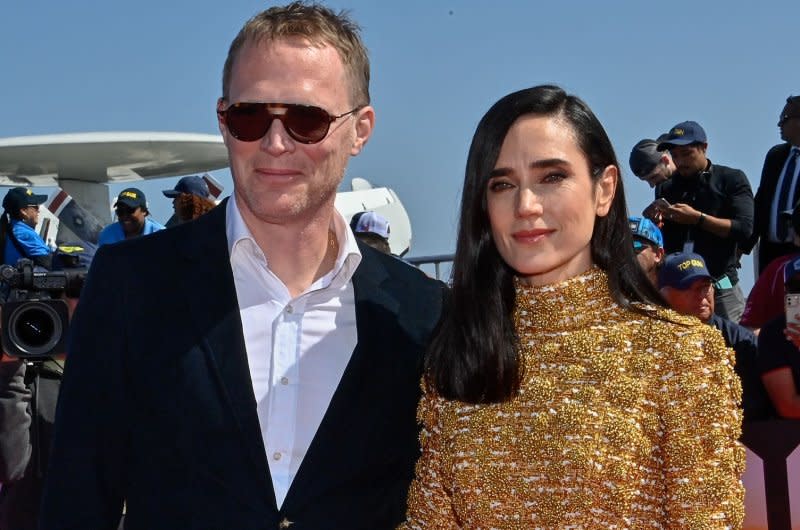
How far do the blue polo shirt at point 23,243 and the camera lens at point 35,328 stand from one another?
16.4 ft

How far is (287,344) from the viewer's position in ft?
9.09

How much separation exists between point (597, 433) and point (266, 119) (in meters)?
1.12

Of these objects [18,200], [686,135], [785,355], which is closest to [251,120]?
[785,355]

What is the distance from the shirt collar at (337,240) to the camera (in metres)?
2.88

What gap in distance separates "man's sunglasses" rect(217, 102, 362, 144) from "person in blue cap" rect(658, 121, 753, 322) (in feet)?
14.7

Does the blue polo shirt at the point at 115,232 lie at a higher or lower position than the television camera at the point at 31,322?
higher

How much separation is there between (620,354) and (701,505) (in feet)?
1.27

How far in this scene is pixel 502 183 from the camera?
2.78 meters

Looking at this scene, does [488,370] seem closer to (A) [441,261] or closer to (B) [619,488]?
(B) [619,488]

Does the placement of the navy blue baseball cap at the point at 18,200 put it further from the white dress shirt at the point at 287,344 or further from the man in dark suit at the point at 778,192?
the white dress shirt at the point at 287,344

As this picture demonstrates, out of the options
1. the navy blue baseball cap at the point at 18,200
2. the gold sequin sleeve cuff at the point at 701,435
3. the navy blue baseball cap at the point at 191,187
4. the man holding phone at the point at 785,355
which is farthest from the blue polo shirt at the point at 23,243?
the gold sequin sleeve cuff at the point at 701,435

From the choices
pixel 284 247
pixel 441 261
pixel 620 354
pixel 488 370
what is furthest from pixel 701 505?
pixel 441 261

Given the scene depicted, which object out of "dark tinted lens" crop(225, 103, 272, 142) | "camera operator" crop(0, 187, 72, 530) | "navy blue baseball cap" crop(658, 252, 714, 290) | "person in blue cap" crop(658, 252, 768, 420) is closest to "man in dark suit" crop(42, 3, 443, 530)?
"dark tinted lens" crop(225, 103, 272, 142)

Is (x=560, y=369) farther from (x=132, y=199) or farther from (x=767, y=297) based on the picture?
(x=132, y=199)
